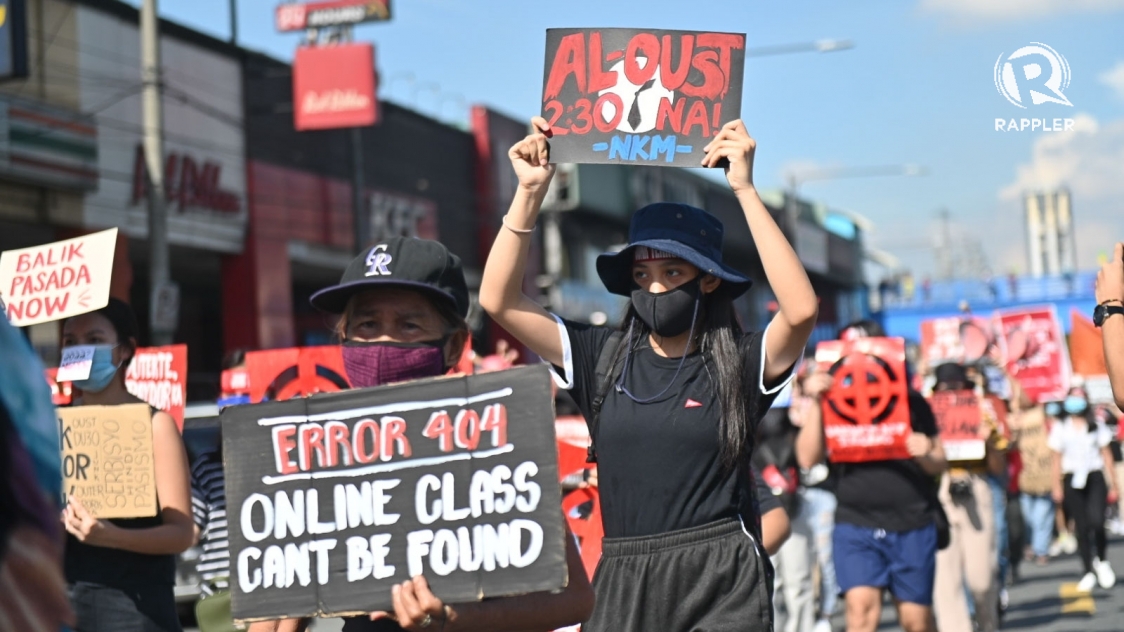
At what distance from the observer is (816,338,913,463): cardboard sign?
→ 808 centimetres

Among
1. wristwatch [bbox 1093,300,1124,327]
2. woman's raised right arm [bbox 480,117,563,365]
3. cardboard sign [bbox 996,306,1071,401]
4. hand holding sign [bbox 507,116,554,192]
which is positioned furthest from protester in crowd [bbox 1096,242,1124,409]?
cardboard sign [bbox 996,306,1071,401]

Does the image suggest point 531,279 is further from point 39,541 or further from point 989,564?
point 39,541

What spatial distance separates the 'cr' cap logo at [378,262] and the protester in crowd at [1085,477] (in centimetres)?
1244

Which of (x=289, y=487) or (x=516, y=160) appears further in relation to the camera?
(x=516, y=160)

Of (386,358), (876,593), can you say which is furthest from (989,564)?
(386,358)

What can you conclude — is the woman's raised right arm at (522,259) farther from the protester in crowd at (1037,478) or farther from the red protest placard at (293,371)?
the protester in crowd at (1037,478)

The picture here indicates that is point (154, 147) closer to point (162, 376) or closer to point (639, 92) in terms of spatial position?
point (162, 376)

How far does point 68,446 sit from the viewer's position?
465 centimetres

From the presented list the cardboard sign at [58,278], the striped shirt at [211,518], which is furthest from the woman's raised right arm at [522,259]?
the striped shirt at [211,518]

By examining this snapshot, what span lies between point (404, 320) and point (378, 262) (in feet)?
0.45

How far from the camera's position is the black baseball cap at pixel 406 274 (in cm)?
328

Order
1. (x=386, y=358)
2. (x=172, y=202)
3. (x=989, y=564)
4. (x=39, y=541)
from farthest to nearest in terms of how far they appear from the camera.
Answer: (x=172, y=202) < (x=989, y=564) < (x=386, y=358) < (x=39, y=541)

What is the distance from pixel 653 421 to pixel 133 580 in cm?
A: 159

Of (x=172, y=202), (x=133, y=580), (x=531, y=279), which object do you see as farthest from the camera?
(x=531, y=279)
